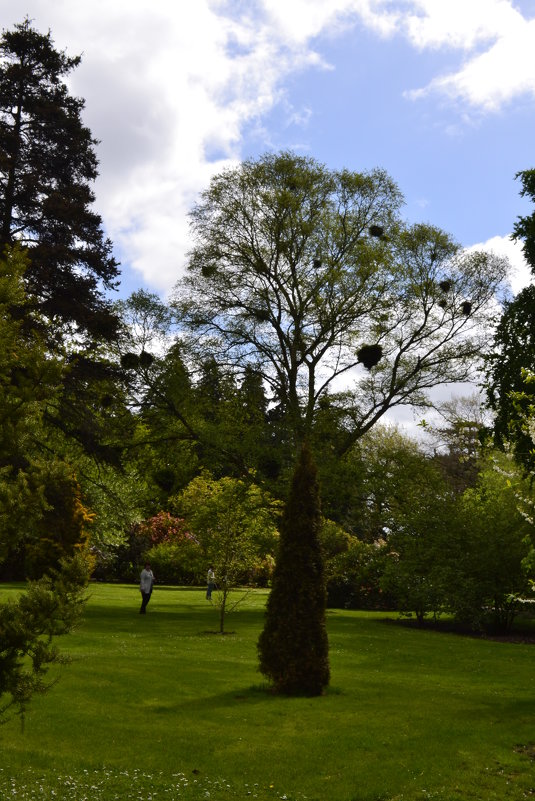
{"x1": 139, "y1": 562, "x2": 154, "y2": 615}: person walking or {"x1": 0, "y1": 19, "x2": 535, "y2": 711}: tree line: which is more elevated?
{"x1": 0, "y1": 19, "x2": 535, "y2": 711}: tree line

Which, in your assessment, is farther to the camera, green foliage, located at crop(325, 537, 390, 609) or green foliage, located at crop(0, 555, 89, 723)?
green foliage, located at crop(325, 537, 390, 609)

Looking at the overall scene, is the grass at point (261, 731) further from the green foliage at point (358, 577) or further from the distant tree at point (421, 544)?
the green foliage at point (358, 577)

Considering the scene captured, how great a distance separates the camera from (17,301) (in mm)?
7004

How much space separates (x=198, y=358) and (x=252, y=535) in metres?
8.06

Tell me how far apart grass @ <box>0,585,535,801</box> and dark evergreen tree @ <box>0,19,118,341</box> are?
1047 cm

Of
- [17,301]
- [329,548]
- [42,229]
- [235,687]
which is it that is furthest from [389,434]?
[17,301]

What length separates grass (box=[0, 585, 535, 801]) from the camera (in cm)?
896

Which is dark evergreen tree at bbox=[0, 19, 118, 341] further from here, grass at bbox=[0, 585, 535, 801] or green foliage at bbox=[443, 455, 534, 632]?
green foliage at bbox=[443, 455, 534, 632]

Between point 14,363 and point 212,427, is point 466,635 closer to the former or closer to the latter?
point 212,427

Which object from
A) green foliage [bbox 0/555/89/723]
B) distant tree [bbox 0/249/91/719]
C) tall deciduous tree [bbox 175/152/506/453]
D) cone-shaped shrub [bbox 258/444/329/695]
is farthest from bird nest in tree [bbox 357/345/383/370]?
green foliage [bbox 0/555/89/723]

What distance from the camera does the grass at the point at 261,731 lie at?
353 inches

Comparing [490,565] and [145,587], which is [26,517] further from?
[490,565]

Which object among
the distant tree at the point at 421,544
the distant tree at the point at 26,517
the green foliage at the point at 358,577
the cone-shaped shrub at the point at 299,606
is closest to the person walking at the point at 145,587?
the green foliage at the point at 358,577

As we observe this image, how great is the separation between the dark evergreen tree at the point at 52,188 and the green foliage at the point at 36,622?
17.8 meters
